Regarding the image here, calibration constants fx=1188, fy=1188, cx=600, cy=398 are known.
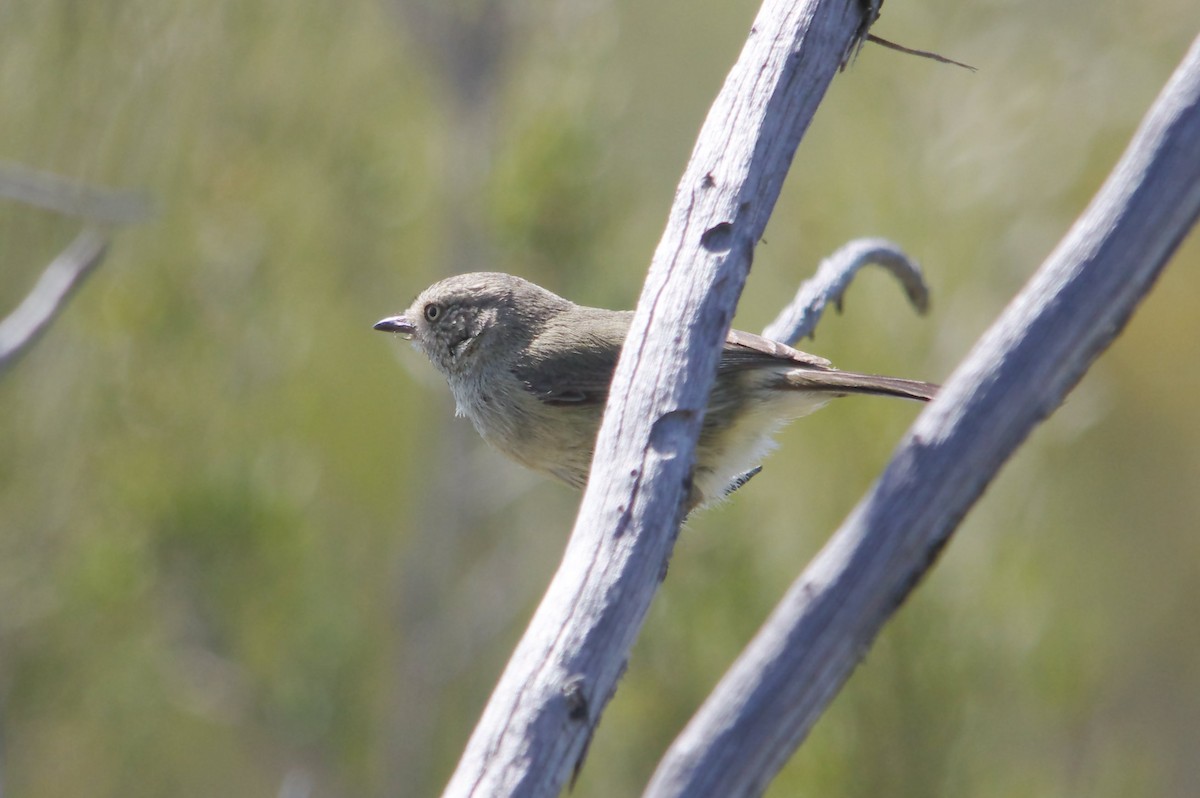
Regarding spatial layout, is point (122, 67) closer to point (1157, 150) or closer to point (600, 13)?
point (600, 13)

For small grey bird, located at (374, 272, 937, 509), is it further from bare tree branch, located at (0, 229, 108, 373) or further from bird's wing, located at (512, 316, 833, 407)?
bare tree branch, located at (0, 229, 108, 373)

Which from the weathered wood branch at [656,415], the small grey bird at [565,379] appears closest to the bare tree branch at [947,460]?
the weathered wood branch at [656,415]

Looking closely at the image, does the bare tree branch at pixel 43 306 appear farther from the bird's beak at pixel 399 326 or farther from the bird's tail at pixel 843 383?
the bird's tail at pixel 843 383

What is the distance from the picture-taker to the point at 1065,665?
4617 millimetres

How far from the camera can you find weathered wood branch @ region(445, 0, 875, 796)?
1196mm

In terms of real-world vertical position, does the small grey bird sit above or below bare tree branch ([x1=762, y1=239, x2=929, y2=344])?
below

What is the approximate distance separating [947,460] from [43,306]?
1.90 metres

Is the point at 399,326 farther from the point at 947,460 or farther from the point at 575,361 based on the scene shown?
the point at 947,460

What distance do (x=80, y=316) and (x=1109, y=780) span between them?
4672mm

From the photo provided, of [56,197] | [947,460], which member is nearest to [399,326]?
[56,197]

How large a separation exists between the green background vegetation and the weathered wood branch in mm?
3163

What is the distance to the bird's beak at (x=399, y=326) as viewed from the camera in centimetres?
376

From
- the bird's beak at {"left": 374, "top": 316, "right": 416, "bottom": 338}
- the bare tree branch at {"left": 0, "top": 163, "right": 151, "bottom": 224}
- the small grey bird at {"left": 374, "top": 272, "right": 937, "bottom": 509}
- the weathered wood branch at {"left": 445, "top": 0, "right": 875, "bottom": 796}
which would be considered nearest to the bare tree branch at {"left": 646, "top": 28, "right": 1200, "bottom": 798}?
the weathered wood branch at {"left": 445, "top": 0, "right": 875, "bottom": 796}

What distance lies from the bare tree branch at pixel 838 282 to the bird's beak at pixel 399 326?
4.98 ft
